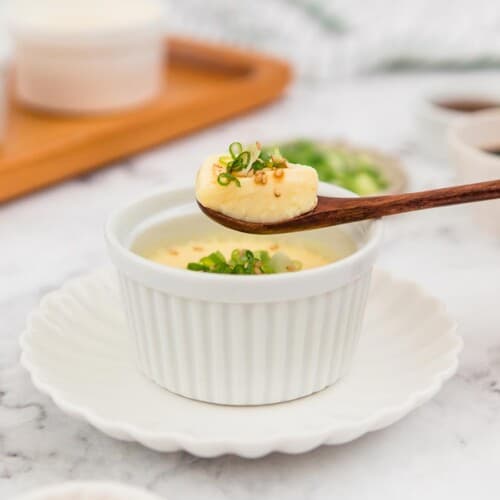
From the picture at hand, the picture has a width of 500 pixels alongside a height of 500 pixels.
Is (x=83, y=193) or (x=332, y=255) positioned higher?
(x=332, y=255)

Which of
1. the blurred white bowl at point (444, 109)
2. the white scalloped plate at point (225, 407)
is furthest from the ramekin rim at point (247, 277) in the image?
the blurred white bowl at point (444, 109)

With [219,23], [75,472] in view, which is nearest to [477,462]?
[75,472]

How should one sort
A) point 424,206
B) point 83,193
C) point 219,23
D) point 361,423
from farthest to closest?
1. point 219,23
2. point 83,193
3. point 424,206
4. point 361,423

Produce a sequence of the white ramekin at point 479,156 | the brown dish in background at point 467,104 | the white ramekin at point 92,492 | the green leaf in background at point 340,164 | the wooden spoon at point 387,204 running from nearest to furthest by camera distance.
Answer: the white ramekin at point 92,492 → the wooden spoon at point 387,204 → the white ramekin at point 479,156 → the green leaf in background at point 340,164 → the brown dish in background at point 467,104

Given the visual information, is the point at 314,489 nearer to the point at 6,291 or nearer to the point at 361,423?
the point at 361,423

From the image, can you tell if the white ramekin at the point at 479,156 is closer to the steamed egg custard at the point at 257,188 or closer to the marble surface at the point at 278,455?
the marble surface at the point at 278,455

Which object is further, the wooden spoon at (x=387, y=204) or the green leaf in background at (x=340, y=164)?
the green leaf in background at (x=340, y=164)

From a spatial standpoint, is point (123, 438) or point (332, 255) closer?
point (123, 438)
